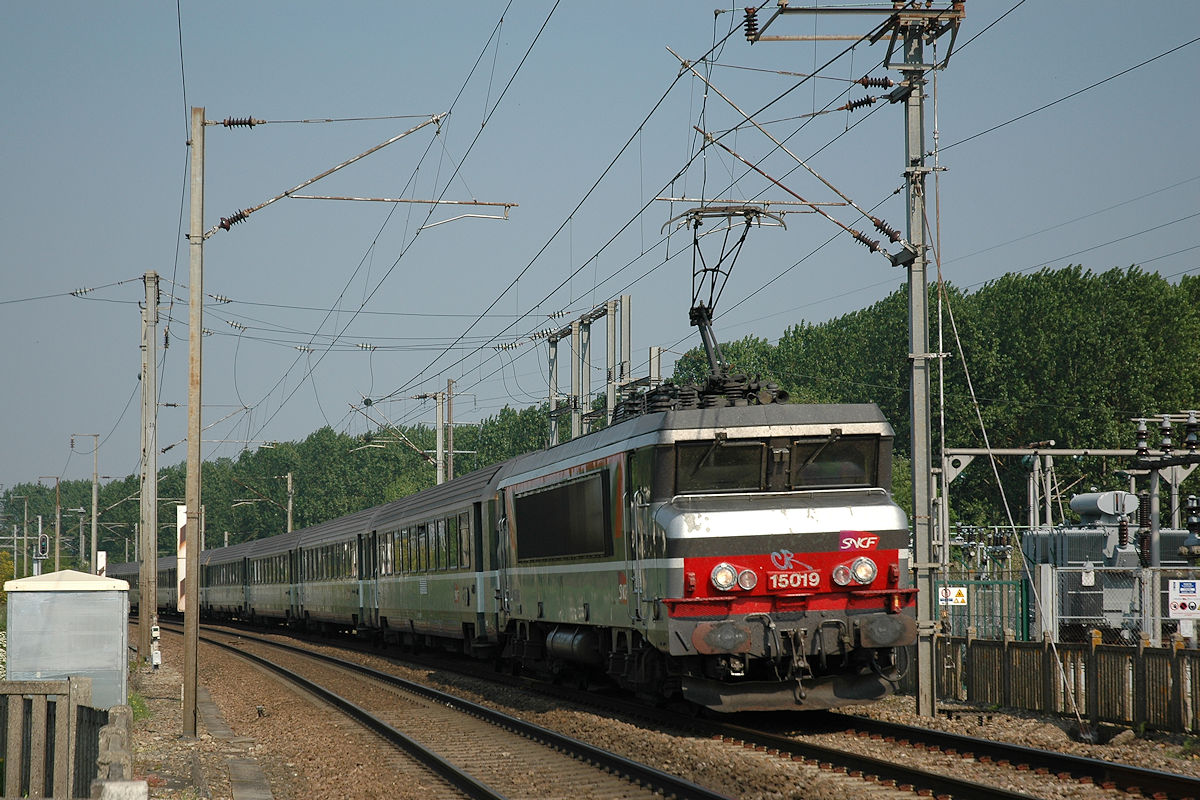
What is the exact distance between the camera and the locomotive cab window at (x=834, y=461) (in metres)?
14.9

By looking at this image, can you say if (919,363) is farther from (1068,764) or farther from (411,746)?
(411,746)

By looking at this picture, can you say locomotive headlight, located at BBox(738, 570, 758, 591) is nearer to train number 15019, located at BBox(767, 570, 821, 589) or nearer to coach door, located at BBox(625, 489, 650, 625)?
train number 15019, located at BBox(767, 570, 821, 589)

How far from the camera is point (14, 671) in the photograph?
14.3m

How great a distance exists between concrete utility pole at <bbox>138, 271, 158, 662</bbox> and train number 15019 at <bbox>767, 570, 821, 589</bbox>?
18917 millimetres

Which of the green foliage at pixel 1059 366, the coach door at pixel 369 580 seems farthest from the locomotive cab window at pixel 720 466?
the green foliage at pixel 1059 366

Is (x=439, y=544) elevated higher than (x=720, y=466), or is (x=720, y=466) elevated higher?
(x=720, y=466)

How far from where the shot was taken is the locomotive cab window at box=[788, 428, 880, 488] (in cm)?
1491

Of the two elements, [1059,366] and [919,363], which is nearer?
[919,363]

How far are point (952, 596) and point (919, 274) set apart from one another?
724 centimetres

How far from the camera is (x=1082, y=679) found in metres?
15.2

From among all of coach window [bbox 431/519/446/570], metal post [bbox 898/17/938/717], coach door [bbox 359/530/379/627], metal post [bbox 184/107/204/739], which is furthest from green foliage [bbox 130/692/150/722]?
coach door [bbox 359/530/379/627]

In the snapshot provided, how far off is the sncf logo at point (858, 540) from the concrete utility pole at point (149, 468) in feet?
63.3

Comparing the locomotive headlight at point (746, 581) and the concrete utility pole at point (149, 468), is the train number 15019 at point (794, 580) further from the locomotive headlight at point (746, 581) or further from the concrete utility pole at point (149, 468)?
the concrete utility pole at point (149, 468)

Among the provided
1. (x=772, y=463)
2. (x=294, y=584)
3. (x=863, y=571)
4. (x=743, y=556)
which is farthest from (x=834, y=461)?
(x=294, y=584)
